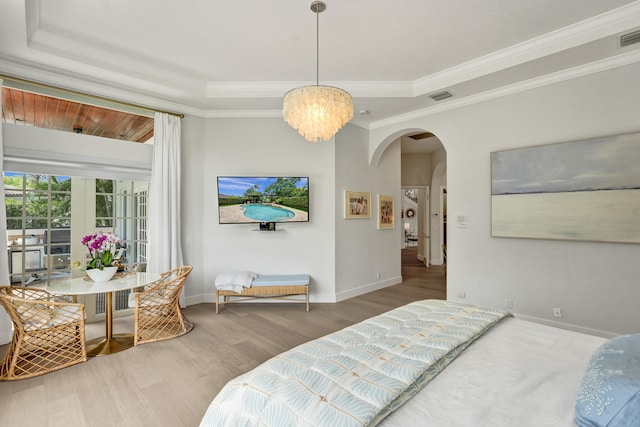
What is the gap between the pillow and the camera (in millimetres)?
969

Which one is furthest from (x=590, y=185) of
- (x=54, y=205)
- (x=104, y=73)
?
(x=54, y=205)

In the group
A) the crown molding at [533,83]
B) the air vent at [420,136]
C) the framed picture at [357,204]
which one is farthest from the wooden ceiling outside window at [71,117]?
the air vent at [420,136]

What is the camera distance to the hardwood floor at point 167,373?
207cm

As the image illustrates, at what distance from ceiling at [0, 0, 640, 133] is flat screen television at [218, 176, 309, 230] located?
3.75ft

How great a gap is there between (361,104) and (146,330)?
13.0 feet

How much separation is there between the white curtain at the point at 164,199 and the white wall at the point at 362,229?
2.34m

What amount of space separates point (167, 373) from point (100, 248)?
1.52m

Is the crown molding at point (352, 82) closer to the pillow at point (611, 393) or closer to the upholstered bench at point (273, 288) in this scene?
the upholstered bench at point (273, 288)

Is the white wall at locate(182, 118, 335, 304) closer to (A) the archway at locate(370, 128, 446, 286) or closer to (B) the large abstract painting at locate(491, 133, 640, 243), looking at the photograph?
(B) the large abstract painting at locate(491, 133, 640, 243)

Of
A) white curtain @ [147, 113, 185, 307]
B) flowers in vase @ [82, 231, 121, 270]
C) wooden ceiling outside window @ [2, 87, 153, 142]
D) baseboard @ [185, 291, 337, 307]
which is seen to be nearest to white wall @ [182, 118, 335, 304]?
baseboard @ [185, 291, 337, 307]

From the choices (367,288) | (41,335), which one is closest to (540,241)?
(367,288)

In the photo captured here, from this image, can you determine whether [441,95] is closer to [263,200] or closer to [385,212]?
[385,212]

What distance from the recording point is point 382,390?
1.18m

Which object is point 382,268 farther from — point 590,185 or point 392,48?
point 392,48
